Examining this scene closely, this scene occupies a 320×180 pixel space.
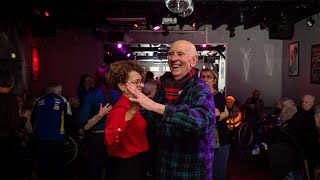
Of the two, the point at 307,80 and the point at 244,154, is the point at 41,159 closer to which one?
the point at 244,154

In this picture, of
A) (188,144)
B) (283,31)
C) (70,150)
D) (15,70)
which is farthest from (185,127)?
(15,70)

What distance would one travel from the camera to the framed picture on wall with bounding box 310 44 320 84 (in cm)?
833

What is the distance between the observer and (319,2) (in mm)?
6695

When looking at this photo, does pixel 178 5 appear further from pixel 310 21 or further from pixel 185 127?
pixel 185 127

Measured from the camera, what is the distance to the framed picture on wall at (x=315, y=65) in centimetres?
833

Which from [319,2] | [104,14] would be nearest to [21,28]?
[104,14]

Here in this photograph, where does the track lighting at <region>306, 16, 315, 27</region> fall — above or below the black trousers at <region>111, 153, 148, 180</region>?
above

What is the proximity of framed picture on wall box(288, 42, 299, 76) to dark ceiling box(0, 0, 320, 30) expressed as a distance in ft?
3.06

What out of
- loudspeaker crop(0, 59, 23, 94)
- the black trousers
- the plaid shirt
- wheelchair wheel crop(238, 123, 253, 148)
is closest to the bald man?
the plaid shirt

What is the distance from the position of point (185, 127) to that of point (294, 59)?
29.2ft

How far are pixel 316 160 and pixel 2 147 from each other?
3414 mm

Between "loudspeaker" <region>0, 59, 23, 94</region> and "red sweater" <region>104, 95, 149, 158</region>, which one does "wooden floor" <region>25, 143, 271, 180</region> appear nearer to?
"loudspeaker" <region>0, 59, 23, 94</region>

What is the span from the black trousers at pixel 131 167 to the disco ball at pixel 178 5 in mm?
4870

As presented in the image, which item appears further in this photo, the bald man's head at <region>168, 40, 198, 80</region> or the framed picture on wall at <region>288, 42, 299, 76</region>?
the framed picture on wall at <region>288, 42, 299, 76</region>
